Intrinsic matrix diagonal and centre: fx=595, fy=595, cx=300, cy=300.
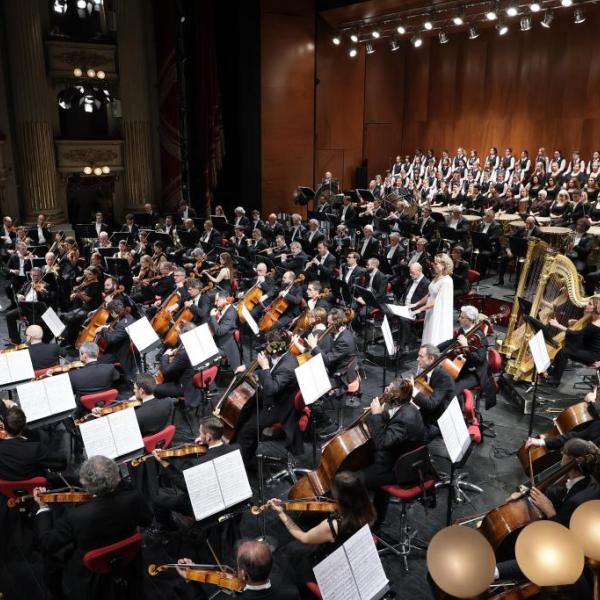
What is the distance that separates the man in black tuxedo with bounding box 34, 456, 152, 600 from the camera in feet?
12.8

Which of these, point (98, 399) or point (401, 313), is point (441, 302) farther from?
point (98, 399)

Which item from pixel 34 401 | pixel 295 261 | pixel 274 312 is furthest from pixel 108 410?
pixel 295 261

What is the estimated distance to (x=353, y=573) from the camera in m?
3.23

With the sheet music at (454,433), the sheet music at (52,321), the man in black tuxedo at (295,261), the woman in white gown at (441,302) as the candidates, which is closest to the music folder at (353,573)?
the sheet music at (454,433)

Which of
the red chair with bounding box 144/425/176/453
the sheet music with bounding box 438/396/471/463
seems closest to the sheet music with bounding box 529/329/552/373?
the sheet music with bounding box 438/396/471/463

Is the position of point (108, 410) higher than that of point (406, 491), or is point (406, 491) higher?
point (108, 410)

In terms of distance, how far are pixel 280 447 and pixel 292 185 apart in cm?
1466

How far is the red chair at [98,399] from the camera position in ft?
20.5

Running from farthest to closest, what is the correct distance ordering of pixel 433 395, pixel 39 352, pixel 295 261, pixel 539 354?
1. pixel 295 261
2. pixel 39 352
3. pixel 539 354
4. pixel 433 395

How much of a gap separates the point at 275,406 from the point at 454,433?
7.13ft

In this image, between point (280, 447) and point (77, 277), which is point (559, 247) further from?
point (77, 277)

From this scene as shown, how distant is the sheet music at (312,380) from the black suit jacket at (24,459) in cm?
215

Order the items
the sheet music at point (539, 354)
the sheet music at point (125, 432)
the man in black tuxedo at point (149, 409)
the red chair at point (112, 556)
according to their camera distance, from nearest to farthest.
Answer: the red chair at point (112, 556), the sheet music at point (125, 432), the man in black tuxedo at point (149, 409), the sheet music at point (539, 354)

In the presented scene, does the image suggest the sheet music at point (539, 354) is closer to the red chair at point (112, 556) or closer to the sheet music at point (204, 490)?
the sheet music at point (204, 490)
